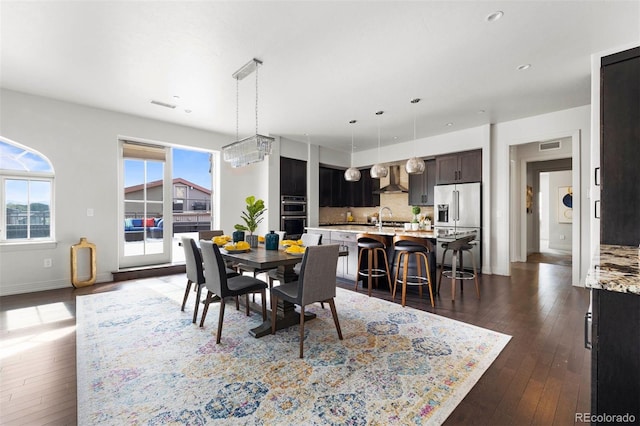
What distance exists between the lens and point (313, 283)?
239 cm

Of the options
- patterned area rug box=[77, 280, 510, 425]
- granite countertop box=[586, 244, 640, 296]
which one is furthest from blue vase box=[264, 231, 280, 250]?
granite countertop box=[586, 244, 640, 296]

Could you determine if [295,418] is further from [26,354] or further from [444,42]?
[444,42]

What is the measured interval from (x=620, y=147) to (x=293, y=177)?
17.6 feet

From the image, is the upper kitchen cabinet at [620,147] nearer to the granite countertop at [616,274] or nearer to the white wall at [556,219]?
the granite countertop at [616,274]

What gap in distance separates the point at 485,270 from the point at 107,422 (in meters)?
5.63

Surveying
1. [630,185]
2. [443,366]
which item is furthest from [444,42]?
[443,366]

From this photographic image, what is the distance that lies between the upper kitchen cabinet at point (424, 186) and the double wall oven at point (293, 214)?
101 inches

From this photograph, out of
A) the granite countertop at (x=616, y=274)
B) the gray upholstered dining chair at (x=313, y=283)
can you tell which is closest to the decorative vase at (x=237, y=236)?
the gray upholstered dining chair at (x=313, y=283)

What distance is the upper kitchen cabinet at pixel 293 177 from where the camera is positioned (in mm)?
6414

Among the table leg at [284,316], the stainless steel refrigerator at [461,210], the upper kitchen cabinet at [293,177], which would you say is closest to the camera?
the table leg at [284,316]

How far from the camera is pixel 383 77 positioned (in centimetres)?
344

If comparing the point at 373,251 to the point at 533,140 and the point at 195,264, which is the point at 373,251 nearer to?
the point at 195,264

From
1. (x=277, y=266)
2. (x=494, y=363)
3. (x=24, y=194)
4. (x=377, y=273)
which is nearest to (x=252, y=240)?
(x=277, y=266)

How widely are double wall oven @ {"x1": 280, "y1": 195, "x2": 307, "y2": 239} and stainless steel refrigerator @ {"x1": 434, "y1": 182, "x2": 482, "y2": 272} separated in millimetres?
2966
